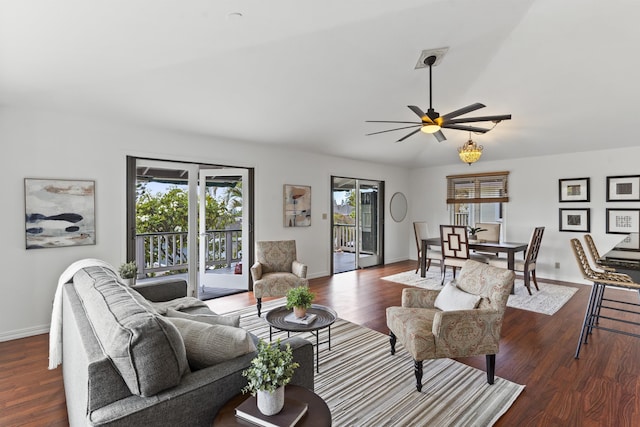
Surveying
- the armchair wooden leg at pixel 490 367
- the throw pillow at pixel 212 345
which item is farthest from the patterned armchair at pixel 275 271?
the throw pillow at pixel 212 345

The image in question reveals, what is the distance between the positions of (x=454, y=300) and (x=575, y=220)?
4.57 metres

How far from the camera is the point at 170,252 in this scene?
5.00m

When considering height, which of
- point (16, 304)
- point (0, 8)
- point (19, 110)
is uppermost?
point (0, 8)

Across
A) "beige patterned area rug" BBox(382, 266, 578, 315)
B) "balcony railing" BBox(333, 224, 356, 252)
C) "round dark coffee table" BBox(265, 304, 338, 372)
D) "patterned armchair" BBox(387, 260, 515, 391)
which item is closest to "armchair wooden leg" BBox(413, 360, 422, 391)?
"patterned armchair" BBox(387, 260, 515, 391)

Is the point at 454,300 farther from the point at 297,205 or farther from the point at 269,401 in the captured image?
the point at 297,205

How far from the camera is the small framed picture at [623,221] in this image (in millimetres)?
4956

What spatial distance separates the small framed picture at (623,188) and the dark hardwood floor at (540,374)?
7.83 ft

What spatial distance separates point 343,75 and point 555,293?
454 cm

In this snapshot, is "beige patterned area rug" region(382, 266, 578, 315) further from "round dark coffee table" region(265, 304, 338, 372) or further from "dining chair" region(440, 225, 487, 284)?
"round dark coffee table" region(265, 304, 338, 372)

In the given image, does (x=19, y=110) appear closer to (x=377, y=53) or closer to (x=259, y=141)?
(x=259, y=141)

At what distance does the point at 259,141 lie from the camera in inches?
193

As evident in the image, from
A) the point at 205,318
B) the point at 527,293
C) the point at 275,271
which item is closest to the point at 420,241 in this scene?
the point at 527,293

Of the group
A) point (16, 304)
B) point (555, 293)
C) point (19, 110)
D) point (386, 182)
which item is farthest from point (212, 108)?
point (555, 293)

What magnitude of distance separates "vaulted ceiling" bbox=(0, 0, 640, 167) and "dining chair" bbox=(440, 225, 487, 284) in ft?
6.32
